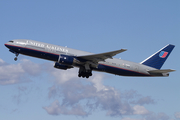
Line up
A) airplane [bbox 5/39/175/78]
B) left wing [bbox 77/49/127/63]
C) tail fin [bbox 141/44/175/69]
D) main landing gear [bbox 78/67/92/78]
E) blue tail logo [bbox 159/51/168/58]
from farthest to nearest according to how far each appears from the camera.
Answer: blue tail logo [bbox 159/51/168/58] < tail fin [bbox 141/44/175/69] < main landing gear [bbox 78/67/92/78] < airplane [bbox 5/39/175/78] < left wing [bbox 77/49/127/63]

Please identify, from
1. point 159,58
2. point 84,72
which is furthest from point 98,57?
point 159,58

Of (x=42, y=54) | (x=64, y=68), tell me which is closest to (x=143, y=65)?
(x=64, y=68)

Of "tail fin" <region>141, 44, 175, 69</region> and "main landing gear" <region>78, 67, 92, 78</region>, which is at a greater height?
"tail fin" <region>141, 44, 175, 69</region>

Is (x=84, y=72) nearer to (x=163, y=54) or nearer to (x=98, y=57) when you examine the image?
(x=98, y=57)

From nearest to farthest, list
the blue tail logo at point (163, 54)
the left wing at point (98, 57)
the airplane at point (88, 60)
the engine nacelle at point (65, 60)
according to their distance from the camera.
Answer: the left wing at point (98, 57) → the engine nacelle at point (65, 60) → the airplane at point (88, 60) → the blue tail logo at point (163, 54)

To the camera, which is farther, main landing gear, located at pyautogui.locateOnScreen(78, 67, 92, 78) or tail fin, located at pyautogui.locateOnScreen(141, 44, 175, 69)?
tail fin, located at pyautogui.locateOnScreen(141, 44, 175, 69)

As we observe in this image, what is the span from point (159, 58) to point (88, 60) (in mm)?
14767

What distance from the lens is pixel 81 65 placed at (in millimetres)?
47625

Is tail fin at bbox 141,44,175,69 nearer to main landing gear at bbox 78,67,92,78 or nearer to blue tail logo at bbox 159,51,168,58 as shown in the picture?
blue tail logo at bbox 159,51,168,58

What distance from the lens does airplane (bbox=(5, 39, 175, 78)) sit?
44.5 metres

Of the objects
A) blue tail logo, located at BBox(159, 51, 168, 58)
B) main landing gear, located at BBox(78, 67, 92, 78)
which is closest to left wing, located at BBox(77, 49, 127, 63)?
main landing gear, located at BBox(78, 67, 92, 78)

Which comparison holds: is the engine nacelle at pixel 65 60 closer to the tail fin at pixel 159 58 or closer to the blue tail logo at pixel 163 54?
the tail fin at pixel 159 58

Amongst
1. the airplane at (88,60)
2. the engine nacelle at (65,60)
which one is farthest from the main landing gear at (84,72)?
the engine nacelle at (65,60)

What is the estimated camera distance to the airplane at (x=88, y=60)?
44531 millimetres
